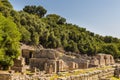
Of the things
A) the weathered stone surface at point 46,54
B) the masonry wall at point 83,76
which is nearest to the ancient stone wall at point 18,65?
the weathered stone surface at point 46,54

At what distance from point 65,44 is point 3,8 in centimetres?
2485

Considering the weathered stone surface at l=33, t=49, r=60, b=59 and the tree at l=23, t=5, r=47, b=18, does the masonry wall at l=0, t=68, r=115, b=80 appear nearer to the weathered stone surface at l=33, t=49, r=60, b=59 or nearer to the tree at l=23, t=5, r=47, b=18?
the weathered stone surface at l=33, t=49, r=60, b=59

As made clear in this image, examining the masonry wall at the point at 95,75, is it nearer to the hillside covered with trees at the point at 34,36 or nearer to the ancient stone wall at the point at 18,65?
the ancient stone wall at the point at 18,65

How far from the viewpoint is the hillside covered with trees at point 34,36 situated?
3528 centimetres

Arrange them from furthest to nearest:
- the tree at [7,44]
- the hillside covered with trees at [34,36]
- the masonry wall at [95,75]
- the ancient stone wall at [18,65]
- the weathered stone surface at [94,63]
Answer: the weathered stone surface at [94,63] < the hillside covered with trees at [34,36] < the tree at [7,44] < the ancient stone wall at [18,65] < the masonry wall at [95,75]

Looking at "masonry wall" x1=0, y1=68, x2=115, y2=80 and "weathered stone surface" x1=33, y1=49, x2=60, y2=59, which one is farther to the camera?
"weathered stone surface" x1=33, y1=49, x2=60, y2=59

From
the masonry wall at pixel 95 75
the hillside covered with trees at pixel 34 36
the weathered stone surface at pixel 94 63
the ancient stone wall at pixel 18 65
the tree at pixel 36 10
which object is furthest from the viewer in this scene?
the tree at pixel 36 10

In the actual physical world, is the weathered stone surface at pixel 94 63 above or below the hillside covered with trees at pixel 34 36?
below

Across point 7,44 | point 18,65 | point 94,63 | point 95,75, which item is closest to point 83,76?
point 95,75

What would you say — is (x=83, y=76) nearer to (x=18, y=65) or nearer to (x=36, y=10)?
(x=18, y=65)

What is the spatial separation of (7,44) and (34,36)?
33.7m

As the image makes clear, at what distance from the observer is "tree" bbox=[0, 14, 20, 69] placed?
33.1 m

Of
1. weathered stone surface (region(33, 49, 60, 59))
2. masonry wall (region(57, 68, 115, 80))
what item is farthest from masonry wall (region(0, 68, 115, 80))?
weathered stone surface (region(33, 49, 60, 59))

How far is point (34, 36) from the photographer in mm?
69000
